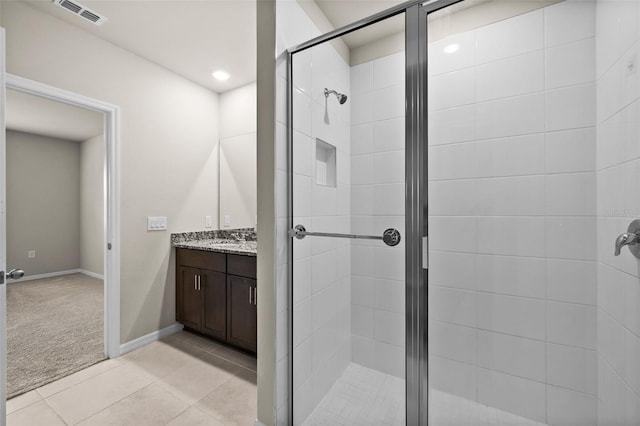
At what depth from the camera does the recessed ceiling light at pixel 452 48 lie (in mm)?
1078

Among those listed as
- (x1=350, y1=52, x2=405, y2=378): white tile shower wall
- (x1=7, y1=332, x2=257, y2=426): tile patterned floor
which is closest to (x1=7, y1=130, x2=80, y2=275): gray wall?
(x1=7, y1=332, x2=257, y2=426): tile patterned floor

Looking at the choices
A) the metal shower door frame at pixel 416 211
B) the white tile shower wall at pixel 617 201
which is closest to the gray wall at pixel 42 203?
the metal shower door frame at pixel 416 211

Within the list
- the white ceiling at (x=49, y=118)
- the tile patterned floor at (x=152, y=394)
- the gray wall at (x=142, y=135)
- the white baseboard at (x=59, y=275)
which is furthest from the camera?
the white baseboard at (x=59, y=275)

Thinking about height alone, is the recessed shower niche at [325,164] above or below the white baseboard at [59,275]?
above

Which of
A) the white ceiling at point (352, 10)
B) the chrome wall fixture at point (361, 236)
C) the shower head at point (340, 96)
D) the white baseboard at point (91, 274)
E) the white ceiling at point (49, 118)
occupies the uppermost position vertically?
the white ceiling at point (49, 118)

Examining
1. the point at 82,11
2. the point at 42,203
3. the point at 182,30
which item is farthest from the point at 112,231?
the point at 42,203

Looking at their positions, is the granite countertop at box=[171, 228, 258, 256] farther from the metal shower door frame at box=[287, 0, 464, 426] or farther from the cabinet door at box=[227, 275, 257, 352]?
the metal shower door frame at box=[287, 0, 464, 426]

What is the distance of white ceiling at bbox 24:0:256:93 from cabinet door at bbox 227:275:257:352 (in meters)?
1.88

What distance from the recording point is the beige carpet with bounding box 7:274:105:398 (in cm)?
198

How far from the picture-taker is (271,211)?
4.64ft

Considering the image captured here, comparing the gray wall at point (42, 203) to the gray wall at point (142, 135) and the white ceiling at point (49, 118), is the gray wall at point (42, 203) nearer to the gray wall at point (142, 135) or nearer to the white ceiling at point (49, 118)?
the white ceiling at point (49, 118)

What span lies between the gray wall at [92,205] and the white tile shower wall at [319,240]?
15.7 feet

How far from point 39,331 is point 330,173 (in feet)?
10.5

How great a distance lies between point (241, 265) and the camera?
220 centimetres
